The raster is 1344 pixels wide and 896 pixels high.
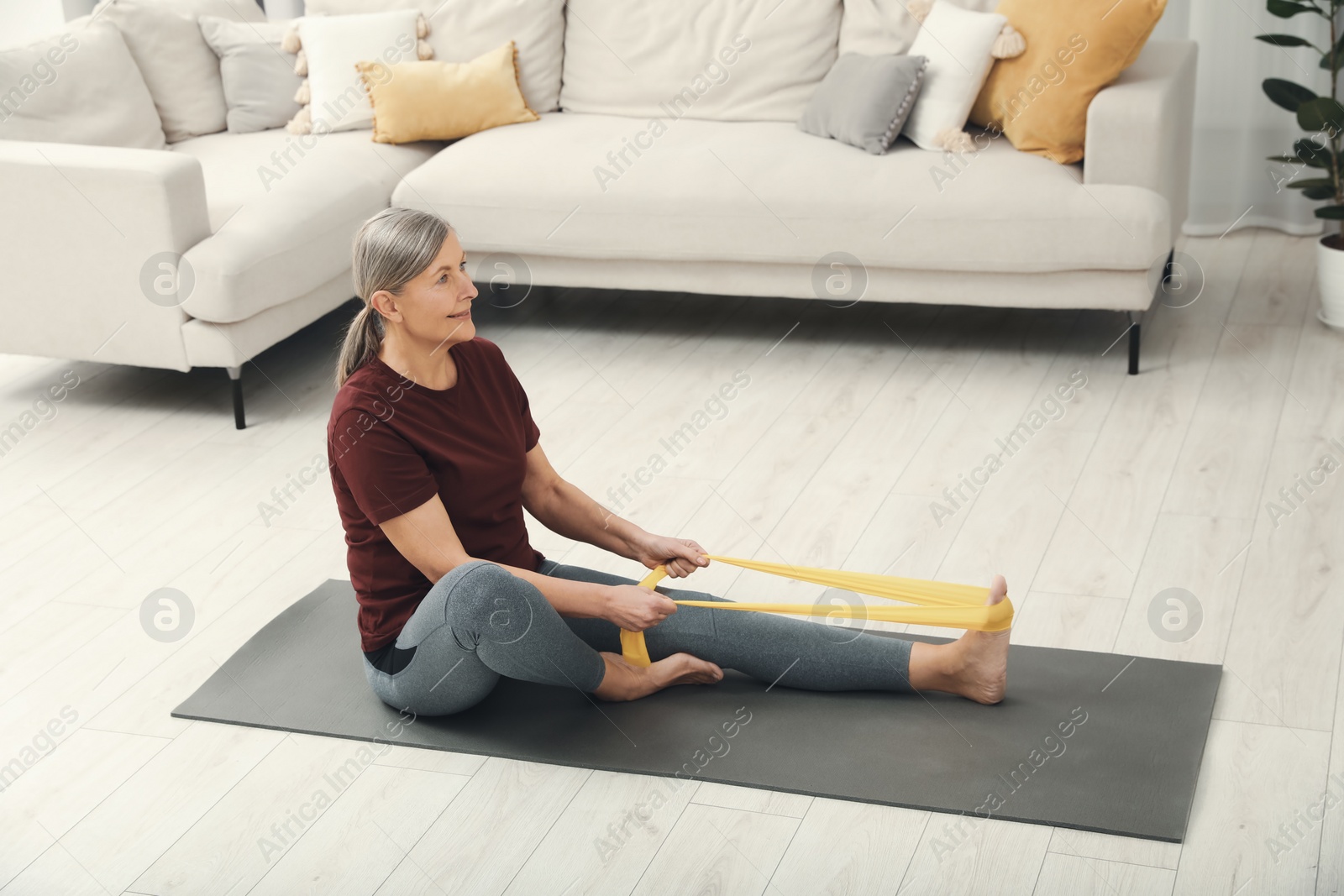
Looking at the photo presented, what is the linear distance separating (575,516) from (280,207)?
164 cm

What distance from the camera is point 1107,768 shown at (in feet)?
6.32

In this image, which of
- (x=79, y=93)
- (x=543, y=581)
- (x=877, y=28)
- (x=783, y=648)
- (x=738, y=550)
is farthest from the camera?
(x=877, y=28)

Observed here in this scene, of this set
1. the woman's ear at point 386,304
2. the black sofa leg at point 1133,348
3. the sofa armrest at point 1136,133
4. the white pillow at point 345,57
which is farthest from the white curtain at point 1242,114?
the woman's ear at point 386,304

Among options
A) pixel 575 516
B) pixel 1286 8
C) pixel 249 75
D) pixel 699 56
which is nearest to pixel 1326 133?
pixel 1286 8

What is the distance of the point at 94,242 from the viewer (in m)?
3.27

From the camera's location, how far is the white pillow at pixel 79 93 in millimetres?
3570

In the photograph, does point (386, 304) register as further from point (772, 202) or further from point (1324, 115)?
point (1324, 115)

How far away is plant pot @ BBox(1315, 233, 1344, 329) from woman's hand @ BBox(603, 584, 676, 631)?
2.36m

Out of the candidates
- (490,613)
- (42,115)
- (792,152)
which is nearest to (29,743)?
(490,613)

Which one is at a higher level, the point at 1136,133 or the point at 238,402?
the point at 1136,133

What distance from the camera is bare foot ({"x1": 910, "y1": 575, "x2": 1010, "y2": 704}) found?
2.02 meters

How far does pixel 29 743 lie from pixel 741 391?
1834mm

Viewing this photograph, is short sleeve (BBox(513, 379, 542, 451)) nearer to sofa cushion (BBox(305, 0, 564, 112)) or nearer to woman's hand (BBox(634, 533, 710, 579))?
woman's hand (BBox(634, 533, 710, 579))

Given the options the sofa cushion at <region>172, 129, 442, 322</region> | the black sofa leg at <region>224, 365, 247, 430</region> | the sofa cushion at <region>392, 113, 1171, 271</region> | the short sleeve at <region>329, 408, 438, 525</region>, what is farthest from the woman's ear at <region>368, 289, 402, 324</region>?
the sofa cushion at <region>392, 113, 1171, 271</region>
